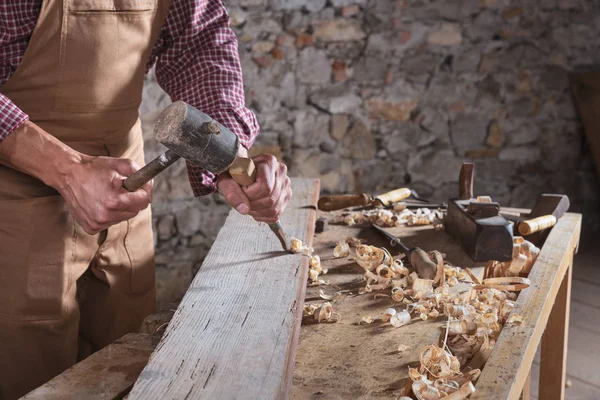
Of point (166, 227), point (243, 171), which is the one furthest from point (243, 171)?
point (166, 227)

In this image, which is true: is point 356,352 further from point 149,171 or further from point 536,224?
point 536,224

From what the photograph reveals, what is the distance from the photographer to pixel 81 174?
5.43 feet

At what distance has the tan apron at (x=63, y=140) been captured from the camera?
6.11 ft

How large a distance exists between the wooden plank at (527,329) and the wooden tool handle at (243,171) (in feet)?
2.46

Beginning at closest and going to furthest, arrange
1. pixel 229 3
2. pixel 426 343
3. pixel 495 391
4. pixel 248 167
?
1. pixel 495 391
2. pixel 426 343
3. pixel 248 167
4. pixel 229 3

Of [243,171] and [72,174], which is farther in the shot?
[243,171]

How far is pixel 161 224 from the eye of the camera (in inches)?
184

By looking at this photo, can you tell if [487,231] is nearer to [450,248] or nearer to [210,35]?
[450,248]

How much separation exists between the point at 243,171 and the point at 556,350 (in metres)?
1.46

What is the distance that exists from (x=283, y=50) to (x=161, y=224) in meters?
1.46

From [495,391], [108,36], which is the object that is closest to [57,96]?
[108,36]

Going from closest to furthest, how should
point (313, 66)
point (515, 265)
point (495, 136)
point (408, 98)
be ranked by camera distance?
point (515, 265), point (313, 66), point (408, 98), point (495, 136)

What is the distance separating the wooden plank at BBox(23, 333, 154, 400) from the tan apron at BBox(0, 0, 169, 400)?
18.8 inches

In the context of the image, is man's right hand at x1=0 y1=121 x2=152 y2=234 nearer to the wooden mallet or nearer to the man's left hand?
the wooden mallet
